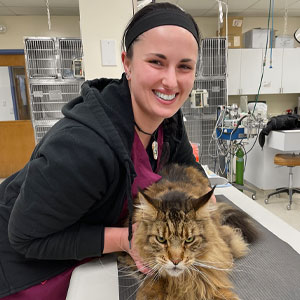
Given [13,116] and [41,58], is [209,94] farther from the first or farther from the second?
[13,116]

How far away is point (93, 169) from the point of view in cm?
72

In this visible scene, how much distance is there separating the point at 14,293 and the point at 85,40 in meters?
1.89

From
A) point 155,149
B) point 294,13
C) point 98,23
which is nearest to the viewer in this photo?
point 155,149

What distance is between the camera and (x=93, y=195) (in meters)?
0.75

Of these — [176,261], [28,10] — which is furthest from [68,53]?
[176,261]

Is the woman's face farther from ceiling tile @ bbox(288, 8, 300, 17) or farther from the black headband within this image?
ceiling tile @ bbox(288, 8, 300, 17)

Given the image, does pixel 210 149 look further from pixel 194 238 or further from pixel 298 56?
pixel 194 238

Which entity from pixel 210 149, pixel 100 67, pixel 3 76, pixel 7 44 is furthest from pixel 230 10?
pixel 3 76

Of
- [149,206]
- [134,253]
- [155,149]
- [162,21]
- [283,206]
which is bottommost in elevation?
[283,206]

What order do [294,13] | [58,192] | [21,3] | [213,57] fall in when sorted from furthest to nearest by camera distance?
[294,13] → [21,3] → [213,57] → [58,192]

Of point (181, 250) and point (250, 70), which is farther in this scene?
point (250, 70)

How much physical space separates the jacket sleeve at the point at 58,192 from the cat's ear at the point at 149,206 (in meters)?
0.12

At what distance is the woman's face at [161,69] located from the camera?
2.59 ft

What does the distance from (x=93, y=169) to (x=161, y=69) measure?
391mm
